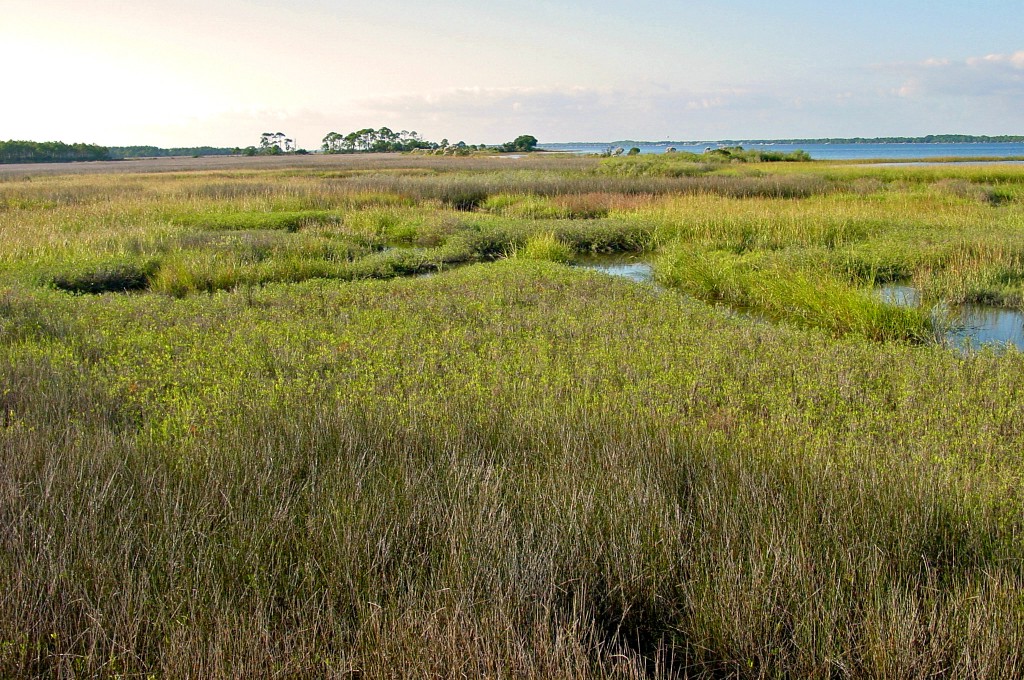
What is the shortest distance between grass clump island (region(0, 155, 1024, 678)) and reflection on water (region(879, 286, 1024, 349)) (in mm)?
417

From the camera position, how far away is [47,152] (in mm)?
79562

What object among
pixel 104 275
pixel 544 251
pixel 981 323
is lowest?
pixel 981 323

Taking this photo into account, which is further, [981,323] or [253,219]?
[253,219]

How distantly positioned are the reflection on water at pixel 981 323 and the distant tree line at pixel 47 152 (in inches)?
3466

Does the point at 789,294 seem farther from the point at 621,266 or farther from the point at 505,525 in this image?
the point at 505,525

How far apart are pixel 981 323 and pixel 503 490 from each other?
31.2ft

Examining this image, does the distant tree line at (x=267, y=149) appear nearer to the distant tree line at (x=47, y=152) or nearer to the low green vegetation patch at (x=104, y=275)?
the distant tree line at (x=47, y=152)

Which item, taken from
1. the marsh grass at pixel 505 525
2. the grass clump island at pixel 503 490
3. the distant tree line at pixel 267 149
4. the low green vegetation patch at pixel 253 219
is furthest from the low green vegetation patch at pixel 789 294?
the distant tree line at pixel 267 149

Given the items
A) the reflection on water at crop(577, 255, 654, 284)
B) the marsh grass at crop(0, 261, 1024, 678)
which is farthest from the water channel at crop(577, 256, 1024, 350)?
the marsh grass at crop(0, 261, 1024, 678)

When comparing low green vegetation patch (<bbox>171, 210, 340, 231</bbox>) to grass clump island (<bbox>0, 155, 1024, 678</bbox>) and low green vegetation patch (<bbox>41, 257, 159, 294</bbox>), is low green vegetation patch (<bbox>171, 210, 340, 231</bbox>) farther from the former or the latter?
grass clump island (<bbox>0, 155, 1024, 678</bbox>)

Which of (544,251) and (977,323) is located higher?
(544,251)

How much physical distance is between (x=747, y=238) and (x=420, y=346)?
1082 centimetres

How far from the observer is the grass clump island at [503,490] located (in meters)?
2.77

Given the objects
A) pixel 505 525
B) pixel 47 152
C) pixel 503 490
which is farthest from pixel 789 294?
pixel 47 152
